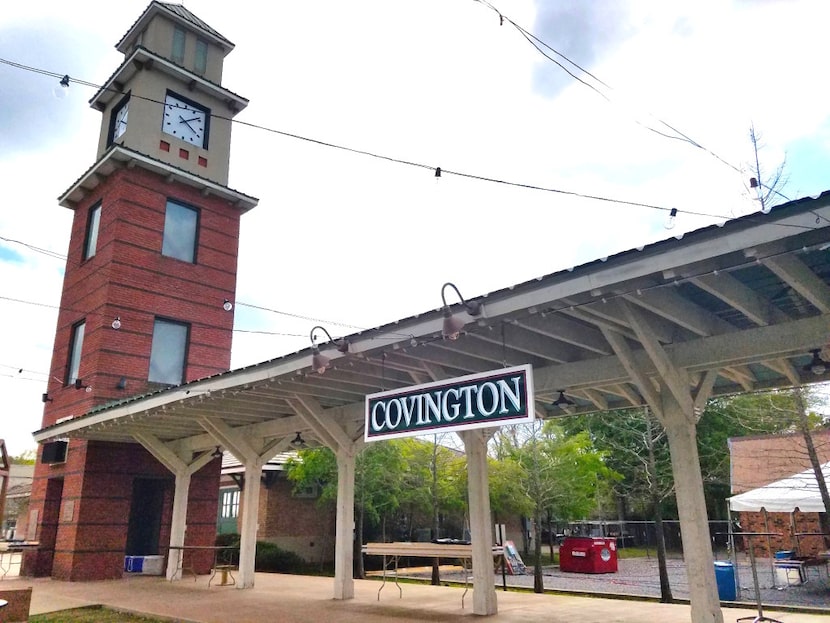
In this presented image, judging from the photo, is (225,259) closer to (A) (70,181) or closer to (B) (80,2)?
(A) (70,181)

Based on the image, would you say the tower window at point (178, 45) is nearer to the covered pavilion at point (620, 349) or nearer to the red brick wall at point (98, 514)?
the red brick wall at point (98, 514)

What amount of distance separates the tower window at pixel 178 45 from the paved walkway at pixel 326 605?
15115 millimetres

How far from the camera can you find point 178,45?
65.8 ft

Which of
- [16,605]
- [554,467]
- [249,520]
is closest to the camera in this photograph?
[16,605]

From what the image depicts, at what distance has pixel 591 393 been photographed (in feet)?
32.4

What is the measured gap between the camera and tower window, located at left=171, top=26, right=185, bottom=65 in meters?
19.8

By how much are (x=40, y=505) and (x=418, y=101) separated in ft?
51.9

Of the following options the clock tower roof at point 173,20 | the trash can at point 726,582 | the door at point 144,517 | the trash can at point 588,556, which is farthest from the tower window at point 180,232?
the trash can at point 726,582

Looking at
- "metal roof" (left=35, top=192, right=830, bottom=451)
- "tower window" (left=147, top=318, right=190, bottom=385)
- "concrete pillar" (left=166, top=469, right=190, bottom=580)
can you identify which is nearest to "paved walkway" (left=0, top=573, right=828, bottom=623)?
"concrete pillar" (left=166, top=469, right=190, bottom=580)

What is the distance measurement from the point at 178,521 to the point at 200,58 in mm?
14273

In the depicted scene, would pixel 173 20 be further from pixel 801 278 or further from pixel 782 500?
pixel 782 500

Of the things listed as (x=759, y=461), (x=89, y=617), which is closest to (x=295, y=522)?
(x=89, y=617)

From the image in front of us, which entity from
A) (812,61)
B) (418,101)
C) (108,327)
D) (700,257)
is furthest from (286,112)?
(108,327)

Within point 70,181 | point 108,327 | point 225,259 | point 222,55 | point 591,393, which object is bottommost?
point 591,393
